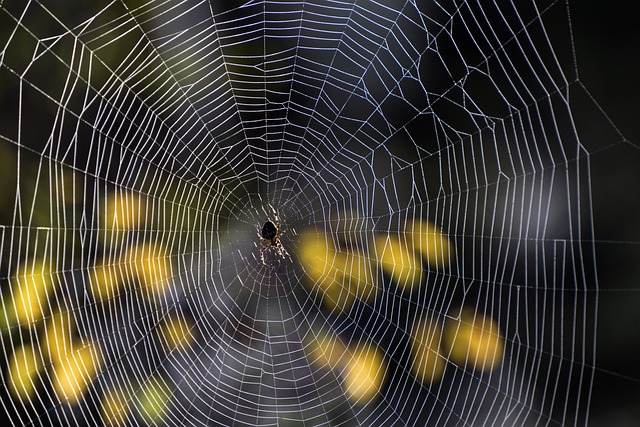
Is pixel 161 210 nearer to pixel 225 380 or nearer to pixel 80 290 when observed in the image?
pixel 80 290

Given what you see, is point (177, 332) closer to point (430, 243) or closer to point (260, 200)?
point (260, 200)

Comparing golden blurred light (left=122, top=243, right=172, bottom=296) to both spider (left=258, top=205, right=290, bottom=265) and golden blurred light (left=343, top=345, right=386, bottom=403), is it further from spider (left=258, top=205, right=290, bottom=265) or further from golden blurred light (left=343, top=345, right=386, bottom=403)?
golden blurred light (left=343, top=345, right=386, bottom=403)

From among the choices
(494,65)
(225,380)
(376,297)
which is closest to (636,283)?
(494,65)

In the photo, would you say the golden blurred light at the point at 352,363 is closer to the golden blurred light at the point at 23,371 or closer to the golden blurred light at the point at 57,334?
the golden blurred light at the point at 57,334

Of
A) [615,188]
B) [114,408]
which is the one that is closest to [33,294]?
[114,408]

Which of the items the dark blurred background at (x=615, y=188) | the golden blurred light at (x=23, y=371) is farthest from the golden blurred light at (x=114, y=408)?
the dark blurred background at (x=615, y=188)
